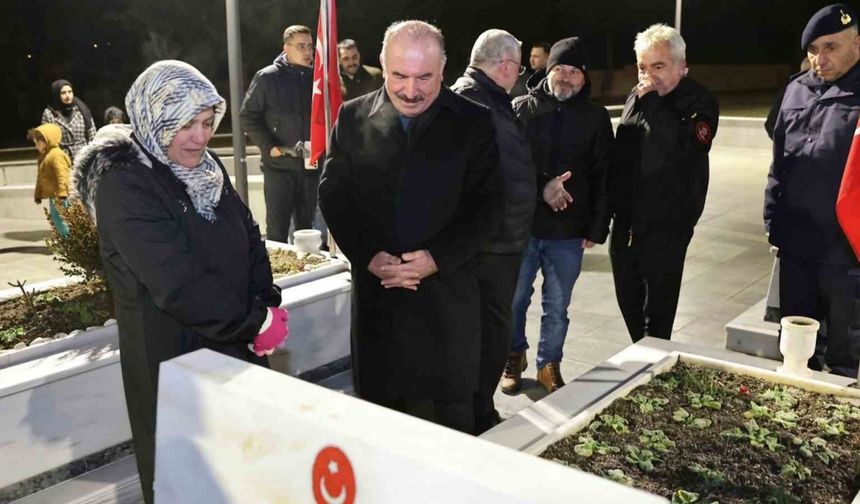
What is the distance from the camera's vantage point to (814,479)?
8.43 feet

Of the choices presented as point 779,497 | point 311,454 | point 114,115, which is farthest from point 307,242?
point 114,115

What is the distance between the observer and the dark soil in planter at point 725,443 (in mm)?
2529

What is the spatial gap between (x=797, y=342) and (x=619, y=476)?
115 centimetres

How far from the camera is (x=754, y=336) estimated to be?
514 cm

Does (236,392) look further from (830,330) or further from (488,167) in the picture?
(830,330)

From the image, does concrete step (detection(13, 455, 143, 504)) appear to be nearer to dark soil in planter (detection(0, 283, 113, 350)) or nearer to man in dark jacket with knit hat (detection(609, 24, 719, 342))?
dark soil in planter (detection(0, 283, 113, 350))

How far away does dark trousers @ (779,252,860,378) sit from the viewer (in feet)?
12.4

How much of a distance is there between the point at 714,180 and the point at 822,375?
1019 centimetres

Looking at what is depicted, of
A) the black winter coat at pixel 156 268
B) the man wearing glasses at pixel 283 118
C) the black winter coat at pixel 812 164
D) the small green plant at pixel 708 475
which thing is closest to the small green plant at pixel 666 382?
the small green plant at pixel 708 475

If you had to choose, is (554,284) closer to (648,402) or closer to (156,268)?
A: (648,402)

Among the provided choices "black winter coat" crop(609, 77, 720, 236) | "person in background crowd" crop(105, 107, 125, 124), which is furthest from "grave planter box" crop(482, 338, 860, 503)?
"person in background crowd" crop(105, 107, 125, 124)

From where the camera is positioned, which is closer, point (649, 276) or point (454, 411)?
point (454, 411)

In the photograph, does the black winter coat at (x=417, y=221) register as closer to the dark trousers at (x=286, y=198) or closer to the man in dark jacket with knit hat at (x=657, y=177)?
the man in dark jacket with knit hat at (x=657, y=177)

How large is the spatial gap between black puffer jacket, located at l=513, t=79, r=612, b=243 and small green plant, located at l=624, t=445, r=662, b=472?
1.91 m
